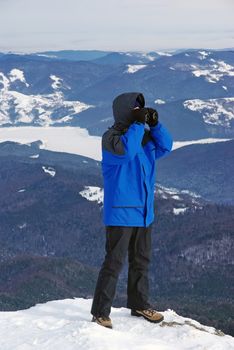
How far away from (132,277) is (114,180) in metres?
3.07

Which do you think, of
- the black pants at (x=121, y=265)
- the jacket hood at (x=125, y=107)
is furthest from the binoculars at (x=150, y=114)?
the black pants at (x=121, y=265)

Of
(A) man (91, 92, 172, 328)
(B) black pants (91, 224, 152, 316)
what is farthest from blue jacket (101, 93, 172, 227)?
(B) black pants (91, 224, 152, 316)

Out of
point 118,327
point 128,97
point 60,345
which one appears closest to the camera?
point 60,345

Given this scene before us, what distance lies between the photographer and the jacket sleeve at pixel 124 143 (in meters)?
13.8

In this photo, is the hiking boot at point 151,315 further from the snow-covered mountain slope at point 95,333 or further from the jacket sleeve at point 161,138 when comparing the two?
the jacket sleeve at point 161,138

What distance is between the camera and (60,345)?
1334 centimetres

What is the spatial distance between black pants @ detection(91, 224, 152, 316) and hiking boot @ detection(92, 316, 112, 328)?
0.33ft

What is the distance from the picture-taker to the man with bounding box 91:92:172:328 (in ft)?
46.2

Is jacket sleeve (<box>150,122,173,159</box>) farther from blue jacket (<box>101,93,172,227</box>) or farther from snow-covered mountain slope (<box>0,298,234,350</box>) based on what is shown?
snow-covered mountain slope (<box>0,298,234,350</box>)

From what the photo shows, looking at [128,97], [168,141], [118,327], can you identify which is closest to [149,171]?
→ [168,141]

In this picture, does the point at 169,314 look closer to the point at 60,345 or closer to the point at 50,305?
the point at 50,305

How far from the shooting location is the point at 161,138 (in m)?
14.9

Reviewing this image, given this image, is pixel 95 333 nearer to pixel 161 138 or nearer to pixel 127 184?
pixel 127 184

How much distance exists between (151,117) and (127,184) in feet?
5.59
